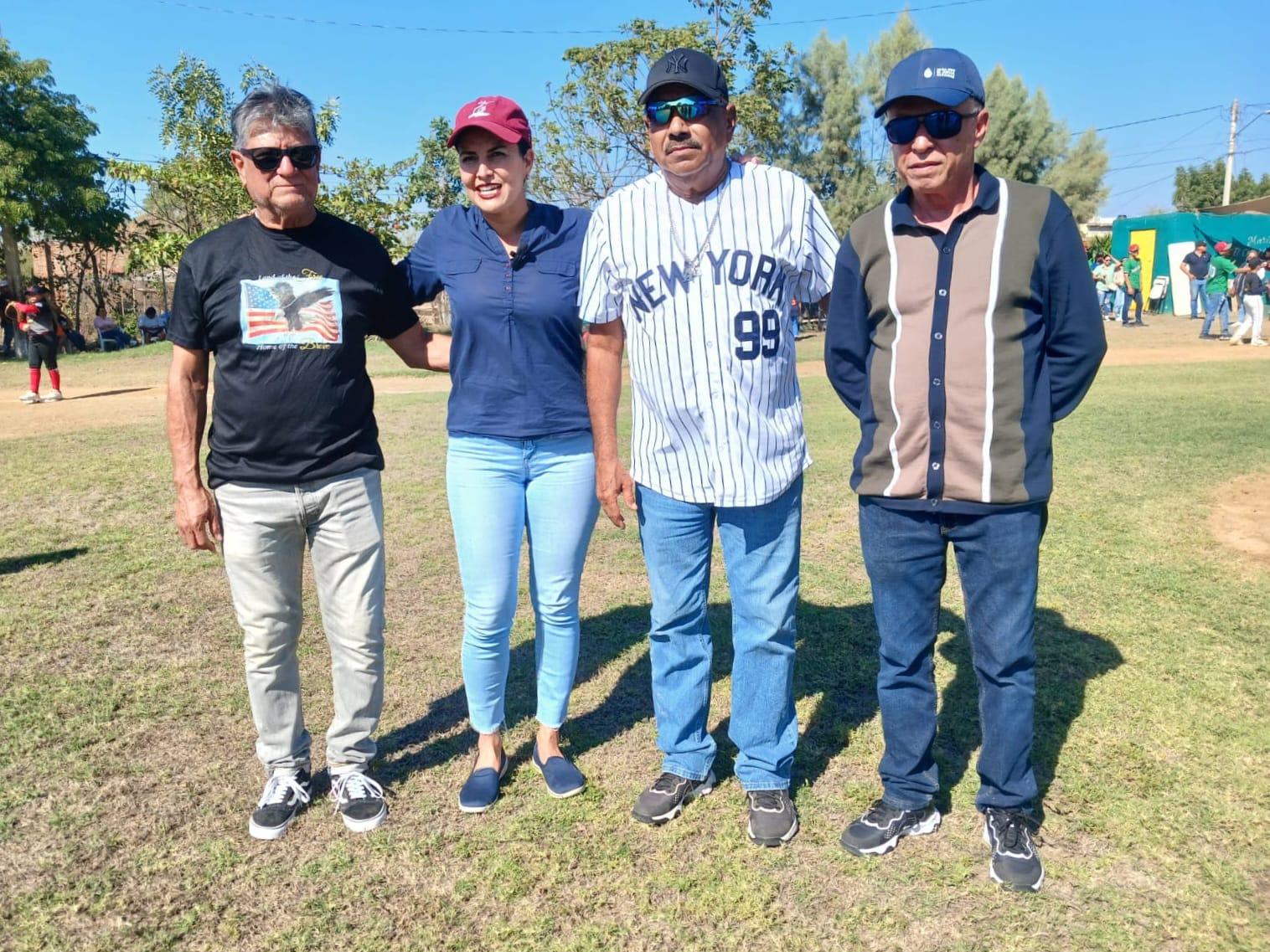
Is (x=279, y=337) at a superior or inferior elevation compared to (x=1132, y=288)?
inferior

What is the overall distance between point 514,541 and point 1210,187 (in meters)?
61.8

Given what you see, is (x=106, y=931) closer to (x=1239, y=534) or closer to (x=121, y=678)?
(x=121, y=678)

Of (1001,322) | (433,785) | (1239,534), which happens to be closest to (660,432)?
(1001,322)

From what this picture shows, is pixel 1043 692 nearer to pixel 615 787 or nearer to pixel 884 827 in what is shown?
pixel 884 827

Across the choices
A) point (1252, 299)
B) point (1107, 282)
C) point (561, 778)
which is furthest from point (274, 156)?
point (1107, 282)

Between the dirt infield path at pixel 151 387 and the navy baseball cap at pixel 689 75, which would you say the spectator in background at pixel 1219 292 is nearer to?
the dirt infield path at pixel 151 387

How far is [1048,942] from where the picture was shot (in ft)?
8.29

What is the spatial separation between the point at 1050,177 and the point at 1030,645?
4263 centimetres

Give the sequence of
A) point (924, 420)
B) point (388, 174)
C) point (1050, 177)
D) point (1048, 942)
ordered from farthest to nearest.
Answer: point (1050, 177) < point (388, 174) < point (924, 420) < point (1048, 942)

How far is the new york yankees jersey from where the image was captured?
9.48ft

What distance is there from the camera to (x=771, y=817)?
Answer: 3.05 metres

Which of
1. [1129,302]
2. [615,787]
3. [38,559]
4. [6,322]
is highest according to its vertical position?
[6,322]

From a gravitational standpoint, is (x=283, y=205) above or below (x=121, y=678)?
above

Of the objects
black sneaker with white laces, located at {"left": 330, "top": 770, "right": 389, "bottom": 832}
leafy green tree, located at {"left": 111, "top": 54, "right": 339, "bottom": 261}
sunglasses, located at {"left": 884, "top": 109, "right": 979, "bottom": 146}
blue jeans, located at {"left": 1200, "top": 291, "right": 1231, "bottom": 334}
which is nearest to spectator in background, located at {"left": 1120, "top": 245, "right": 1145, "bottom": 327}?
blue jeans, located at {"left": 1200, "top": 291, "right": 1231, "bottom": 334}
